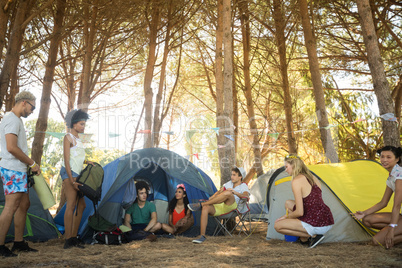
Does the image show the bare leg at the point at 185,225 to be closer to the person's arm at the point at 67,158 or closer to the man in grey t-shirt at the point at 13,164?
the person's arm at the point at 67,158

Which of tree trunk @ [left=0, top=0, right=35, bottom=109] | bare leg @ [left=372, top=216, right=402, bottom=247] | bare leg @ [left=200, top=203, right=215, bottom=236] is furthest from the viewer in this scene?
bare leg @ [left=200, top=203, right=215, bottom=236]

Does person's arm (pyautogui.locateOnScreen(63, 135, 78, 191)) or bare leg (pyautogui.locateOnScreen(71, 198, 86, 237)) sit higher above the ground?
person's arm (pyautogui.locateOnScreen(63, 135, 78, 191))

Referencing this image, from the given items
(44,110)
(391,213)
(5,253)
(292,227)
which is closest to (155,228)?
(292,227)

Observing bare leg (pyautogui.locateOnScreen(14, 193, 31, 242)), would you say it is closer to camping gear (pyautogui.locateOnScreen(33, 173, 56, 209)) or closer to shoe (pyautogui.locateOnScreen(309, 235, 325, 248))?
camping gear (pyautogui.locateOnScreen(33, 173, 56, 209))

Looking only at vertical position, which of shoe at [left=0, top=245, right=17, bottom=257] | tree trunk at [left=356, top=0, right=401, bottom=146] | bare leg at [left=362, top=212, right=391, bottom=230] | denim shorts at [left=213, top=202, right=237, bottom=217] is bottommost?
shoe at [left=0, top=245, right=17, bottom=257]

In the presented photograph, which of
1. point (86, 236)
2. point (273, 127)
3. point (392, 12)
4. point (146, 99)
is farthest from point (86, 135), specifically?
point (273, 127)

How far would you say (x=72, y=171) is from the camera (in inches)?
155

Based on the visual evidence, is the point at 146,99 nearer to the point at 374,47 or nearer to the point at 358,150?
the point at 374,47

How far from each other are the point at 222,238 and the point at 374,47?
329cm

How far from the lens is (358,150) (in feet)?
35.0

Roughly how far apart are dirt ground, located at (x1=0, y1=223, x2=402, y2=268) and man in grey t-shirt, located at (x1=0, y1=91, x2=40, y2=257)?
14.3 inches

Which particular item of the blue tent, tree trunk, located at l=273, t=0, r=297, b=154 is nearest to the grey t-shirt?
the blue tent

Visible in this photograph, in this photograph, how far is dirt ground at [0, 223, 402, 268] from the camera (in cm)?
301

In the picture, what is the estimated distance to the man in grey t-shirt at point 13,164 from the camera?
3211mm
